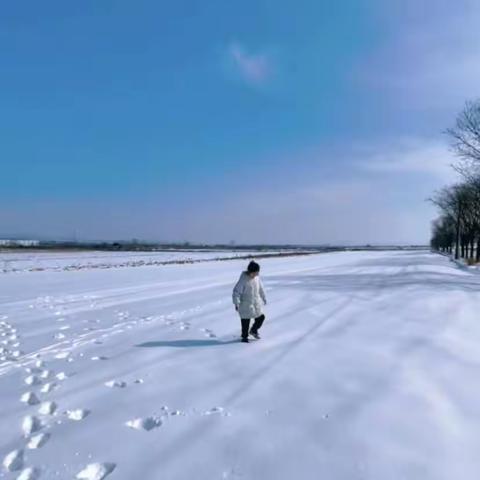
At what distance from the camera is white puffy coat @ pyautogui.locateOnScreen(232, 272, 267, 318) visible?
28.4 feet

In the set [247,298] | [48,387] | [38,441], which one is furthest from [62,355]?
[38,441]

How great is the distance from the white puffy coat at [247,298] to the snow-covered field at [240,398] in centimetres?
60

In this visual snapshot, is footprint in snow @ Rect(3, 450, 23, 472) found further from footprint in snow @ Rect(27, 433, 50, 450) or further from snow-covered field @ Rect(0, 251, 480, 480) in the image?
footprint in snow @ Rect(27, 433, 50, 450)

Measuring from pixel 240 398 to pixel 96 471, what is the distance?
200cm

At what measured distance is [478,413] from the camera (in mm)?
5004

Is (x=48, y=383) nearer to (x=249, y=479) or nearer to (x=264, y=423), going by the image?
(x=264, y=423)

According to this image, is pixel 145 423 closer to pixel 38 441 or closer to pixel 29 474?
pixel 38 441

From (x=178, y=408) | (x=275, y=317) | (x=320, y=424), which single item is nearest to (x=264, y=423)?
(x=320, y=424)

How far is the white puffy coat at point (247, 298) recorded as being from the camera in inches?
340

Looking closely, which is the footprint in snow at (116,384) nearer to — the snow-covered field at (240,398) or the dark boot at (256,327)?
the snow-covered field at (240,398)

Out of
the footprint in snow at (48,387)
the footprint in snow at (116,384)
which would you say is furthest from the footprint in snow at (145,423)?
the footprint in snow at (48,387)

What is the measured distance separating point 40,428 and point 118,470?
1262mm

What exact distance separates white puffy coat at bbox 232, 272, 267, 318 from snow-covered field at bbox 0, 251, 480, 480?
1.98 feet

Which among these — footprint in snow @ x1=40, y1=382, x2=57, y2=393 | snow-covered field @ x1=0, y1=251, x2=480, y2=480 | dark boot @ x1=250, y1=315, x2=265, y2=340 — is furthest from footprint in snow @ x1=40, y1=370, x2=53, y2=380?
dark boot @ x1=250, y1=315, x2=265, y2=340
